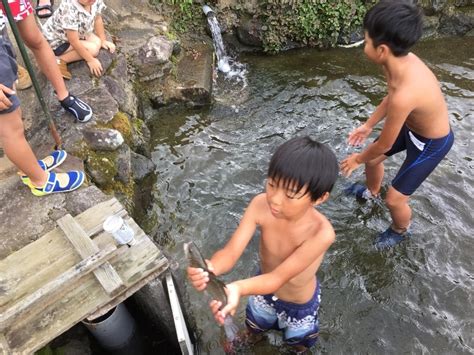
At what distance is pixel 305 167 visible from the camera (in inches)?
82.7

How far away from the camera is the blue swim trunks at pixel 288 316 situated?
2.90m

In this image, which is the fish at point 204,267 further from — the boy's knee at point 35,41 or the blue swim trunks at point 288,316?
the boy's knee at point 35,41

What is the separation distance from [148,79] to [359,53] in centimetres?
366

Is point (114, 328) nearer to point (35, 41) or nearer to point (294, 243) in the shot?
point (294, 243)

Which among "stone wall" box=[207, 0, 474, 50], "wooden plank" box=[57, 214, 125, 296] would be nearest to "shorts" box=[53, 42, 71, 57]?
"wooden plank" box=[57, 214, 125, 296]

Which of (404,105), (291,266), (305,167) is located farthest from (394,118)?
(291,266)

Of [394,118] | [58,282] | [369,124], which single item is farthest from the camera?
[369,124]

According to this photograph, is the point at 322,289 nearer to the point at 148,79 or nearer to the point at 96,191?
the point at 96,191

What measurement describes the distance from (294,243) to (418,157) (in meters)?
1.74

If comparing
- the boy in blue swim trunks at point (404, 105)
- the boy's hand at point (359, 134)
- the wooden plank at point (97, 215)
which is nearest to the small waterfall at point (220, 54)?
the boy's hand at point (359, 134)

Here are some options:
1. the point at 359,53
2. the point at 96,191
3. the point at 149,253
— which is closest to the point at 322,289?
the point at 149,253

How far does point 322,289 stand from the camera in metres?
4.02

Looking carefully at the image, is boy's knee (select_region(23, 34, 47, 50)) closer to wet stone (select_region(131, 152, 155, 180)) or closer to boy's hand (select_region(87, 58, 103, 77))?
boy's hand (select_region(87, 58, 103, 77))

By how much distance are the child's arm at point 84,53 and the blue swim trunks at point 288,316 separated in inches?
128
